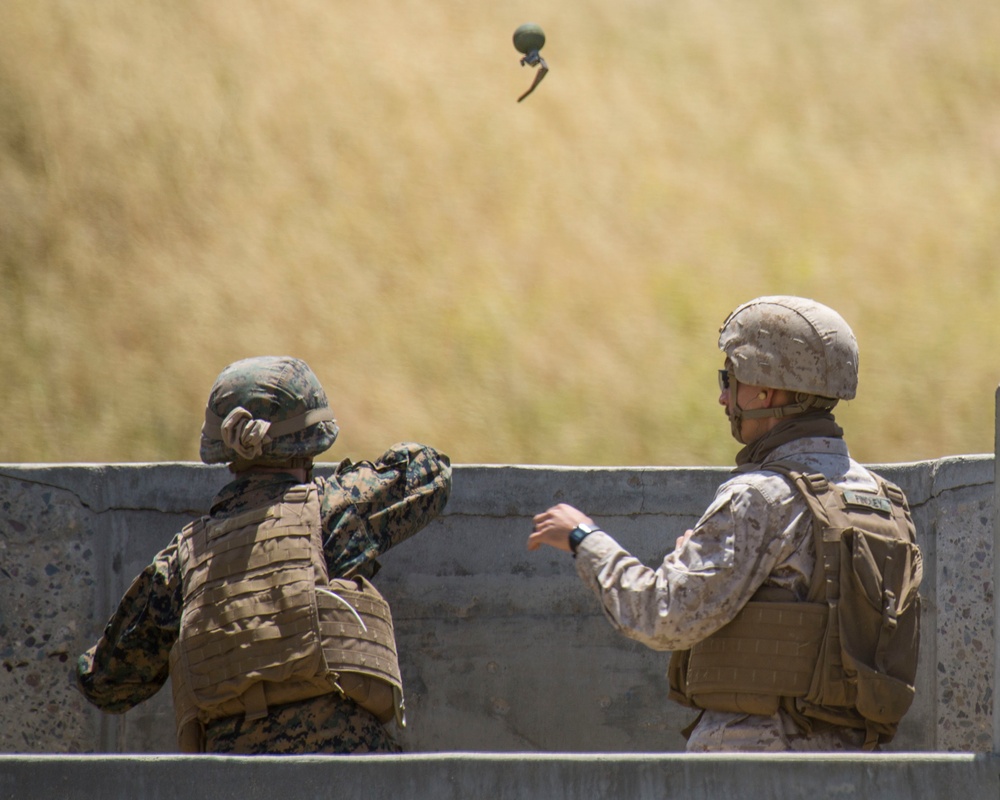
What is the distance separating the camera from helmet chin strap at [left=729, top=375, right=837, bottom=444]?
274 cm

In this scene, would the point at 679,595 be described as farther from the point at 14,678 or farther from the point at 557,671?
the point at 14,678

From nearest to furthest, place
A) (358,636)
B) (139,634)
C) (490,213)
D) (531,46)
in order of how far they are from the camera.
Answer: (358,636) < (139,634) < (490,213) < (531,46)

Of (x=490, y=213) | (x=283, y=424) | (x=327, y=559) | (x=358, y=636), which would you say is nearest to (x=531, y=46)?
(x=490, y=213)

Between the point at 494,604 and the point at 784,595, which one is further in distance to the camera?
the point at 494,604

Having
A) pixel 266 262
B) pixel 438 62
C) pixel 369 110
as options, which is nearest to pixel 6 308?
pixel 266 262

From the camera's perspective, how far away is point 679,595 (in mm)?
2531

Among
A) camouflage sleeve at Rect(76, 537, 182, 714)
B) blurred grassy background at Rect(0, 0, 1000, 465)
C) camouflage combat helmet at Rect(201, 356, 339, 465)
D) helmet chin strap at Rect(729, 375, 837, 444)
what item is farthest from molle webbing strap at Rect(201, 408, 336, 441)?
blurred grassy background at Rect(0, 0, 1000, 465)

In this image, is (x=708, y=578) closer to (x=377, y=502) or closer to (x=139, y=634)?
(x=377, y=502)

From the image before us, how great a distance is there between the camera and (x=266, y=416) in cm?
299

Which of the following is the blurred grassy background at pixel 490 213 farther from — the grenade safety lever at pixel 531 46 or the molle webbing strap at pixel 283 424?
the molle webbing strap at pixel 283 424

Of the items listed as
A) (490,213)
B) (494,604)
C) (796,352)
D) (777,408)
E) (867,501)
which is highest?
(490,213)

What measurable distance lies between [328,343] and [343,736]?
14.9 ft

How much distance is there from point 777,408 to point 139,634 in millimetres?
1376

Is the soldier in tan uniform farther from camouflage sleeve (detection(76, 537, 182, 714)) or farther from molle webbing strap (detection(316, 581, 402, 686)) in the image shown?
camouflage sleeve (detection(76, 537, 182, 714))
